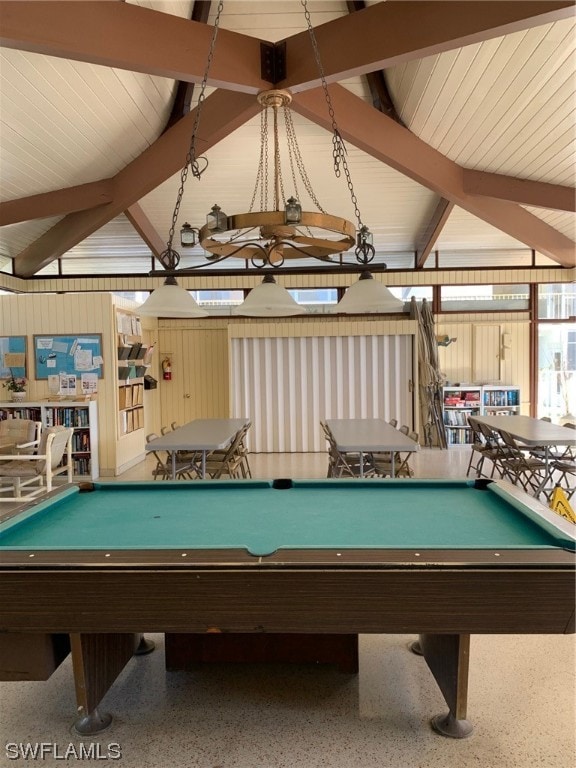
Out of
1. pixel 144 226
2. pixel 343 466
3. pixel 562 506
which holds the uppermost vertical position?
pixel 144 226

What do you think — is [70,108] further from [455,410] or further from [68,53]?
[455,410]

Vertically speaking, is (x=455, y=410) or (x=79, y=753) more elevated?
(x=455, y=410)

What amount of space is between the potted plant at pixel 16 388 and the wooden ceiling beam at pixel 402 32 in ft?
17.8

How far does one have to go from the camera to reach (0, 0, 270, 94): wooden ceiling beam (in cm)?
351

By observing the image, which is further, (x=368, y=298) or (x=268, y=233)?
(x=368, y=298)

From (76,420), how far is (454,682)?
20.7 feet

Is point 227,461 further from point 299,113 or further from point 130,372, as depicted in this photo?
point 299,113

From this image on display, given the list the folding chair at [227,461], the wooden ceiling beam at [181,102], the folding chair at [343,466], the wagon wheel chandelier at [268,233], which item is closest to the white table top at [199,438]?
the folding chair at [227,461]

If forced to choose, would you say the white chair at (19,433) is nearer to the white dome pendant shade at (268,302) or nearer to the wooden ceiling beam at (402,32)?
the white dome pendant shade at (268,302)

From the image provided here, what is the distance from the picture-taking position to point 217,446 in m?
4.91

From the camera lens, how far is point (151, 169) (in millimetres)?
6574

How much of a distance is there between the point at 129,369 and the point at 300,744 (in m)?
6.62

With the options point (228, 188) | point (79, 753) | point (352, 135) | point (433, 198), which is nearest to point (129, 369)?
point (228, 188)

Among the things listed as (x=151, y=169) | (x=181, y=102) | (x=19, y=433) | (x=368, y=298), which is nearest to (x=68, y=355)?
(x=19, y=433)
